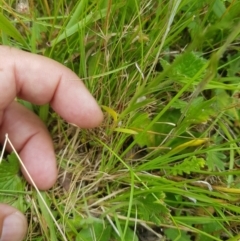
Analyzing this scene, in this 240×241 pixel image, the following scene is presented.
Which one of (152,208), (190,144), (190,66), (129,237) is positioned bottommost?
(129,237)

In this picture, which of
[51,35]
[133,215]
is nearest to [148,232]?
[133,215]

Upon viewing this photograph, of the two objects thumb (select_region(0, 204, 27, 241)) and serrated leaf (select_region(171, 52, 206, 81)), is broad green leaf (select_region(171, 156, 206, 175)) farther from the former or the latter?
thumb (select_region(0, 204, 27, 241))

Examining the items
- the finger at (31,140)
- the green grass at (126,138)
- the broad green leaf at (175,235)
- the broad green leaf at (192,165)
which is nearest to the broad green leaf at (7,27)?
the green grass at (126,138)

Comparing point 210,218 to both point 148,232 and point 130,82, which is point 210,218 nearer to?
point 148,232

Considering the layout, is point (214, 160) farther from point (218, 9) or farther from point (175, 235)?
point (218, 9)

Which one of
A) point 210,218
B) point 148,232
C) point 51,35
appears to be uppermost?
point 51,35

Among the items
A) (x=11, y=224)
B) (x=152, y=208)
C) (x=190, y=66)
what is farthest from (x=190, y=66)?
(x=11, y=224)

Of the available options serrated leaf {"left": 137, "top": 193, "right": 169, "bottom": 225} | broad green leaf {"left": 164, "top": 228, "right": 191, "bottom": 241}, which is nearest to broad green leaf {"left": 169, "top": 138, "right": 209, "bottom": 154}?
serrated leaf {"left": 137, "top": 193, "right": 169, "bottom": 225}
